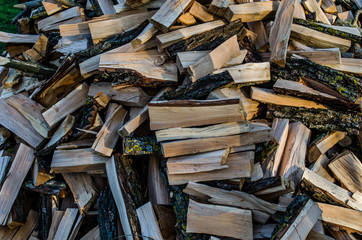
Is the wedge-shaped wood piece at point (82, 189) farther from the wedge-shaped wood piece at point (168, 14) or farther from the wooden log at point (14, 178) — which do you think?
the wedge-shaped wood piece at point (168, 14)

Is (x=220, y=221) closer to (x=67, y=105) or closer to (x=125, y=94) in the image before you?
(x=125, y=94)

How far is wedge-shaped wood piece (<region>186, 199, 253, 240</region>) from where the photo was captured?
2.41m

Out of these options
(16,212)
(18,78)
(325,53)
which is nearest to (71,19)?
(18,78)

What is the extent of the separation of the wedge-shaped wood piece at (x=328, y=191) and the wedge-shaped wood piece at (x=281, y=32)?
109cm

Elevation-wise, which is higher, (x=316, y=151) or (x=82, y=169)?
(x=316, y=151)

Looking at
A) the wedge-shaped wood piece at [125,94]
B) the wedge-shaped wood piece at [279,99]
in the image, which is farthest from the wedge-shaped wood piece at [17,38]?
the wedge-shaped wood piece at [279,99]

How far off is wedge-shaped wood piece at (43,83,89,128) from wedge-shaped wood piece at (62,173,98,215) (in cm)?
58

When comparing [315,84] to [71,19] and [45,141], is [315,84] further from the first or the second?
[71,19]

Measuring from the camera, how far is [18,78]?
3.88 metres

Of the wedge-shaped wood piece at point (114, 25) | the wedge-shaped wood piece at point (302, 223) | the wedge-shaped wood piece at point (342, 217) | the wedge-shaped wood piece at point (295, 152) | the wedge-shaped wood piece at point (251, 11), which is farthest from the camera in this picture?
the wedge-shaped wood piece at point (114, 25)

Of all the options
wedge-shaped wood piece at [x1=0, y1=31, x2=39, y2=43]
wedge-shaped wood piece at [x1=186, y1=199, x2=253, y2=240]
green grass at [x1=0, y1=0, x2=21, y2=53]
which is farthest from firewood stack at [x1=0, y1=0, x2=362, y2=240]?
green grass at [x1=0, y1=0, x2=21, y2=53]

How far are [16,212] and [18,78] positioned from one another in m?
1.63

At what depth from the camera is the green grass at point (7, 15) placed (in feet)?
18.5

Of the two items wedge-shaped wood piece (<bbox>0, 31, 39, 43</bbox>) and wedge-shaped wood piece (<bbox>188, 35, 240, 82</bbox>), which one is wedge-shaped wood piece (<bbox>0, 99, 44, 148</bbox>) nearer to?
wedge-shaped wood piece (<bbox>0, 31, 39, 43</bbox>)
